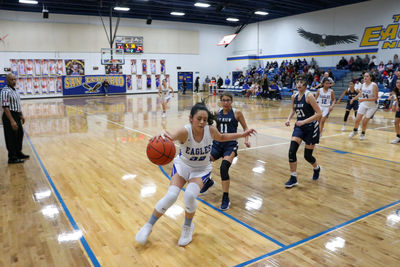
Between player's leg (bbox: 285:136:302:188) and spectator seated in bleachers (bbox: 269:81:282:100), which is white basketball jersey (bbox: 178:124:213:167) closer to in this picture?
player's leg (bbox: 285:136:302:188)

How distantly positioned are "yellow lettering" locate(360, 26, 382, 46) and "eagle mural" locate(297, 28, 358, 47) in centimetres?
66

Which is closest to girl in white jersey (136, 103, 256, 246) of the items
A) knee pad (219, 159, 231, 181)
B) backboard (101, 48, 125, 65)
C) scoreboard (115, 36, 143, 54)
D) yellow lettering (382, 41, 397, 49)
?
knee pad (219, 159, 231, 181)

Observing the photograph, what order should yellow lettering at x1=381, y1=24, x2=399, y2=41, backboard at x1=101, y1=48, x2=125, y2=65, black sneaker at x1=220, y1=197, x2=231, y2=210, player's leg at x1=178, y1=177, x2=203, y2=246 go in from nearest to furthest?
player's leg at x1=178, y1=177, x2=203, y2=246, black sneaker at x1=220, y1=197, x2=231, y2=210, yellow lettering at x1=381, y1=24, x2=399, y2=41, backboard at x1=101, y1=48, x2=125, y2=65

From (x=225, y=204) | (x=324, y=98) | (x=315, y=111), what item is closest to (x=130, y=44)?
(x=324, y=98)

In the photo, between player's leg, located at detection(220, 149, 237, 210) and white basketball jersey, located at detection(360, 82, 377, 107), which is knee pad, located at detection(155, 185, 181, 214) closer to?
player's leg, located at detection(220, 149, 237, 210)

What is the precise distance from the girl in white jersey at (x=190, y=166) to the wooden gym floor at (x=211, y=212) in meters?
0.19

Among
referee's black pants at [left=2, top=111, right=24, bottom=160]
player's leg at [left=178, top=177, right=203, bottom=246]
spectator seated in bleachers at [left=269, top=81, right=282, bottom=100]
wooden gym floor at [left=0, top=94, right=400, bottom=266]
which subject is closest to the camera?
wooden gym floor at [left=0, top=94, right=400, bottom=266]

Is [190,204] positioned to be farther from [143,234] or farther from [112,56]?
[112,56]

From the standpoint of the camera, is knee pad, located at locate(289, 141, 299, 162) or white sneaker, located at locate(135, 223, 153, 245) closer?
white sneaker, located at locate(135, 223, 153, 245)

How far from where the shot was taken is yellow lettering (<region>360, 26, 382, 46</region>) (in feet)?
70.9

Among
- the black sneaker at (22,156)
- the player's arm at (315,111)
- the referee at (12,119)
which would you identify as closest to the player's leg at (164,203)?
the player's arm at (315,111)

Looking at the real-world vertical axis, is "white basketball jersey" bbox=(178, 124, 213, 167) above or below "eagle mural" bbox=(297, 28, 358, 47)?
below

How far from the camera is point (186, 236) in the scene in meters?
3.47

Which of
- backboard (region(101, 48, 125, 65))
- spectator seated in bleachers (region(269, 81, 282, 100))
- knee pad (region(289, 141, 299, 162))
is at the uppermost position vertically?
backboard (region(101, 48, 125, 65))
